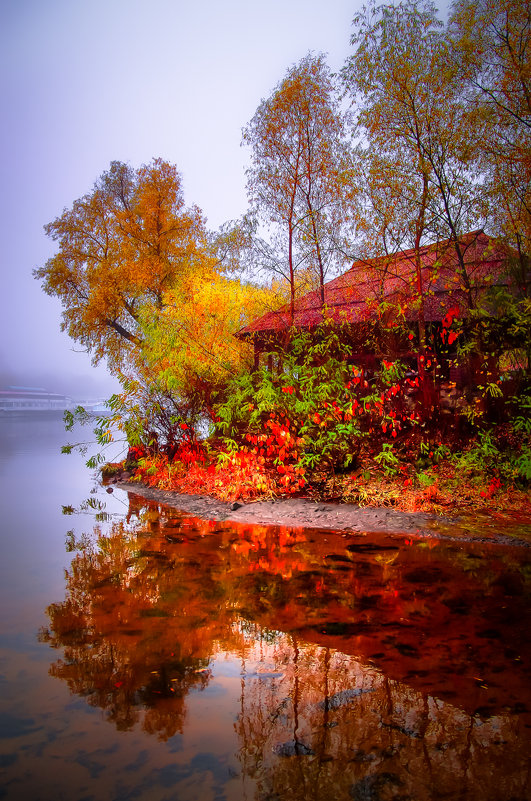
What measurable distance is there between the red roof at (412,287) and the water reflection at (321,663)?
245 inches

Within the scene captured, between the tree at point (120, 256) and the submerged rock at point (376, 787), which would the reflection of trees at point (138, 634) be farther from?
→ the tree at point (120, 256)

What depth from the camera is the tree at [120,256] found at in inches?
853

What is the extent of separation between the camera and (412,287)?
1144cm

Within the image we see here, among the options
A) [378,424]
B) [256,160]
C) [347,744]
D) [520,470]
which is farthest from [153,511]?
[256,160]

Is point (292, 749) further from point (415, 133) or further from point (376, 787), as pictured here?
point (415, 133)

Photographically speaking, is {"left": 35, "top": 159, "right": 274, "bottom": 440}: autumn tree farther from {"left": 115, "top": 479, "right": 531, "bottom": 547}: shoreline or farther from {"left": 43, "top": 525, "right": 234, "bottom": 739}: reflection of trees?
{"left": 43, "top": 525, "right": 234, "bottom": 739}: reflection of trees

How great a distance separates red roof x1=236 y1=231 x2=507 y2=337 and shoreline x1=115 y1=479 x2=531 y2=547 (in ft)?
13.9

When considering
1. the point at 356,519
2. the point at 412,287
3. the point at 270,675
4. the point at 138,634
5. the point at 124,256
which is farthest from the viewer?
the point at 124,256

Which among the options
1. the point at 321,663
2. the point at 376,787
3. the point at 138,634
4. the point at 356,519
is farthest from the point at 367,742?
the point at 356,519

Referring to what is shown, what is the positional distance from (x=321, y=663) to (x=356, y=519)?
4.93 m

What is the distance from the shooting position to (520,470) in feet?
28.9

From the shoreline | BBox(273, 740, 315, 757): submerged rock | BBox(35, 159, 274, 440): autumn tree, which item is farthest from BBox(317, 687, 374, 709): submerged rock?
BBox(35, 159, 274, 440): autumn tree

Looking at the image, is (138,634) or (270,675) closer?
(270,675)

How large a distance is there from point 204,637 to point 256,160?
1179 centimetres
